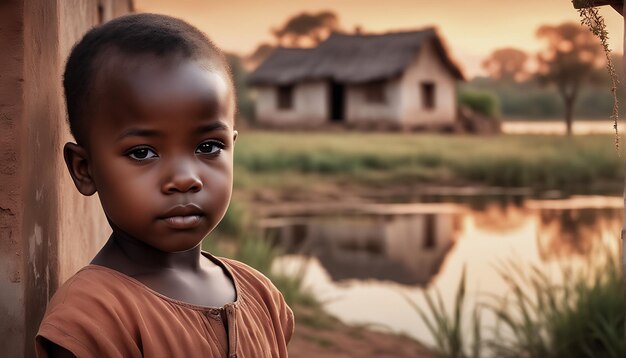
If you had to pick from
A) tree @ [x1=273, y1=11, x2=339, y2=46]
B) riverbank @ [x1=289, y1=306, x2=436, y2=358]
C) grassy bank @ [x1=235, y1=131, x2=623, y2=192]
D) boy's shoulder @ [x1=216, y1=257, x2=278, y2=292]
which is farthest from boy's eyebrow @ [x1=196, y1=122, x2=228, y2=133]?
tree @ [x1=273, y1=11, x2=339, y2=46]

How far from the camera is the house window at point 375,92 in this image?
2323 cm

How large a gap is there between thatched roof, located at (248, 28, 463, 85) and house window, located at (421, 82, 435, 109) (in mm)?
761

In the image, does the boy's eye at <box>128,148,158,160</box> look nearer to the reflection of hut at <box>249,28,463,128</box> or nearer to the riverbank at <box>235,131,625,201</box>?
the riverbank at <box>235,131,625,201</box>

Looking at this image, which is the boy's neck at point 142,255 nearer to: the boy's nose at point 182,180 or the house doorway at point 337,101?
the boy's nose at point 182,180

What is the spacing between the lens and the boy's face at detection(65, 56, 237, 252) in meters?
1.54

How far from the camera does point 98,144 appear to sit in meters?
1.57

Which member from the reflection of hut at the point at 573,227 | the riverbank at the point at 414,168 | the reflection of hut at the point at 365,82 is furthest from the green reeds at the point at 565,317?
the reflection of hut at the point at 365,82

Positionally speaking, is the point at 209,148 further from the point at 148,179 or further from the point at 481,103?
the point at 481,103

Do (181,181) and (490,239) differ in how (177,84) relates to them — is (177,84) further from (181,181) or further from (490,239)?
(490,239)

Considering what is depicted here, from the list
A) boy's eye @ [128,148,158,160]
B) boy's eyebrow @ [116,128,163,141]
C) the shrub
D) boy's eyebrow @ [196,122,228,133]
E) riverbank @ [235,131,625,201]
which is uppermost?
the shrub

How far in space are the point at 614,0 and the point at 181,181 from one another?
3.61 feet

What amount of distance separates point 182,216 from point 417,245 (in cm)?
885

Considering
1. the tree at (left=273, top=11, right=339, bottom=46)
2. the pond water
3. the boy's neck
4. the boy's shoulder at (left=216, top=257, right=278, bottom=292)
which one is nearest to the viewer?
the boy's neck

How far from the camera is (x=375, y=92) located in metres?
23.4
